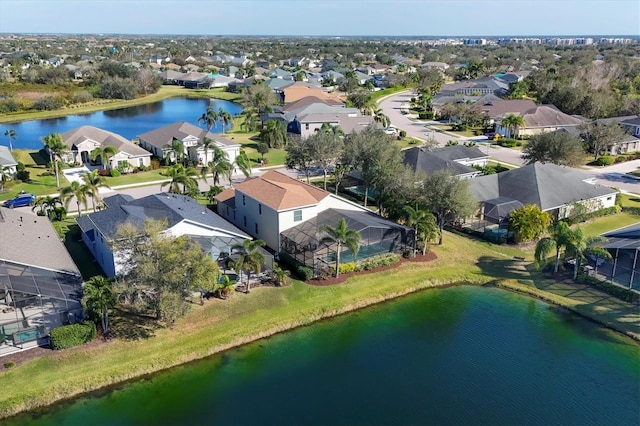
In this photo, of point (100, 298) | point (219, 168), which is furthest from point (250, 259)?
point (219, 168)

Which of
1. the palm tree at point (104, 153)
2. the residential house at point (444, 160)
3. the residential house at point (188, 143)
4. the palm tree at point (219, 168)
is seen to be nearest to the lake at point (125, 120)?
the residential house at point (188, 143)

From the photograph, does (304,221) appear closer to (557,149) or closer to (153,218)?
(153,218)

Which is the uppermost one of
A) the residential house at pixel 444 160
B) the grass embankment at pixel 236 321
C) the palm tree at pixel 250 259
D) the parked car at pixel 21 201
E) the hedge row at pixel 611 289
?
the residential house at pixel 444 160

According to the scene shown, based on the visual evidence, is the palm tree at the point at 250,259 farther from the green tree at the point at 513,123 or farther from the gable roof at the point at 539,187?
the green tree at the point at 513,123

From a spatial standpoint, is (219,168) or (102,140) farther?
(102,140)

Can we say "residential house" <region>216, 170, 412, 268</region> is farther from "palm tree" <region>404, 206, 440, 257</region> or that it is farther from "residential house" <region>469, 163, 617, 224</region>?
"residential house" <region>469, 163, 617, 224</region>

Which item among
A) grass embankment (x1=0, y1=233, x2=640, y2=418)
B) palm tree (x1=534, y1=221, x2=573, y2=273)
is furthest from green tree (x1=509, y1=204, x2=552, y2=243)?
palm tree (x1=534, y1=221, x2=573, y2=273)

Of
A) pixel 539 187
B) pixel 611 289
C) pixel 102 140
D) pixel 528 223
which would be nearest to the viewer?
pixel 611 289
